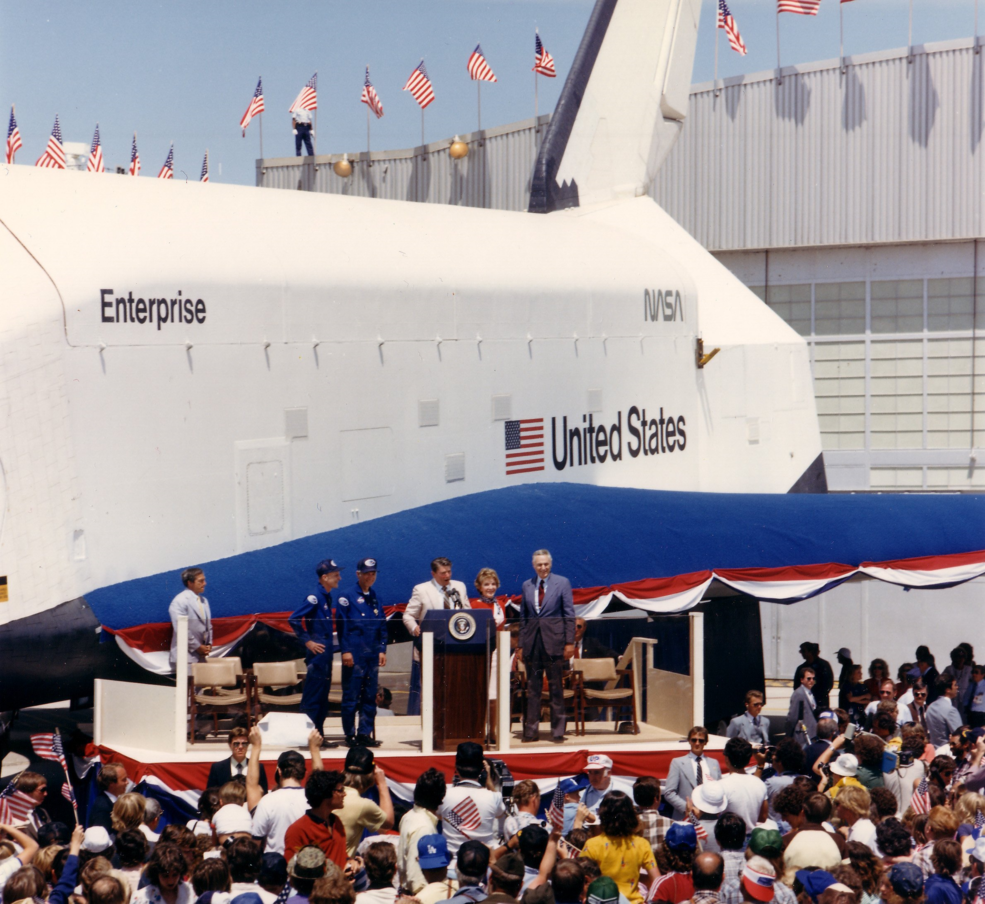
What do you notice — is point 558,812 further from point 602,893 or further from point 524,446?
point 524,446

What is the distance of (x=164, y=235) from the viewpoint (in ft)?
32.9

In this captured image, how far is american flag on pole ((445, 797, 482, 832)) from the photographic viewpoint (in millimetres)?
6727

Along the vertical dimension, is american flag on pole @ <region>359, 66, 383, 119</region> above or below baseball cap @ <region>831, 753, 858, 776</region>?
above

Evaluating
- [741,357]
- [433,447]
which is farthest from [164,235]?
[741,357]

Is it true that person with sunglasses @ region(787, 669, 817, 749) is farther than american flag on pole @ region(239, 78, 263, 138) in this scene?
No

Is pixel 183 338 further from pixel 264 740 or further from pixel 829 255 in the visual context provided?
pixel 829 255

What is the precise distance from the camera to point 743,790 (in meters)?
7.54

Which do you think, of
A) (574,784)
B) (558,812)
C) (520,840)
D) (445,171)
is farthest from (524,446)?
(445,171)

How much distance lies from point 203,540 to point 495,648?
2589 millimetres

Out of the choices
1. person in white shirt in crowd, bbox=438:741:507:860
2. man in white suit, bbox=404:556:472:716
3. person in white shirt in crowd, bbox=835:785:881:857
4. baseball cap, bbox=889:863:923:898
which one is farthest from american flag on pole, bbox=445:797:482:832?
man in white suit, bbox=404:556:472:716

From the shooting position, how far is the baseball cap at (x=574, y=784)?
27.3 ft

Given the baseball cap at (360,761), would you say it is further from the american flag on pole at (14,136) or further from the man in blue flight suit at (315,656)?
the american flag on pole at (14,136)

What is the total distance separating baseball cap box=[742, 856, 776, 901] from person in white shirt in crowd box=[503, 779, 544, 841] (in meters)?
1.28

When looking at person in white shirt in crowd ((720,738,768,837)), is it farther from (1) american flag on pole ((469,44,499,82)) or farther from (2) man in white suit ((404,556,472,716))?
(1) american flag on pole ((469,44,499,82))
